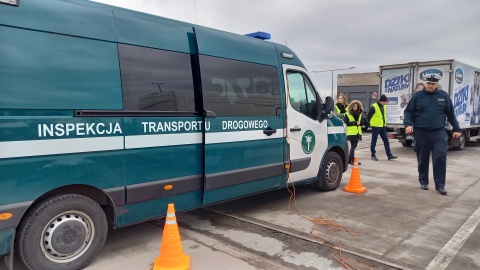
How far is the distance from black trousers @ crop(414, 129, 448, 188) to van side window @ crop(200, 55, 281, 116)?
2986mm

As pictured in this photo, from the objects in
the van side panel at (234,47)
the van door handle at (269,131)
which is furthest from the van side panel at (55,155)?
the van door handle at (269,131)

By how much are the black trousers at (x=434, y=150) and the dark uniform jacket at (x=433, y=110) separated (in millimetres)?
134

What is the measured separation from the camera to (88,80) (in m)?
3.09

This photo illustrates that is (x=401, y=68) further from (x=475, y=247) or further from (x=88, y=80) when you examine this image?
(x=88, y=80)

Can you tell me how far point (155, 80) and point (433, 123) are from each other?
189 inches

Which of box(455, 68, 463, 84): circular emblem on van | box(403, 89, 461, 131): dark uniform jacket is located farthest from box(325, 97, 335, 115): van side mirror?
box(455, 68, 463, 84): circular emblem on van

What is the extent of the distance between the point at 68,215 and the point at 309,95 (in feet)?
12.6

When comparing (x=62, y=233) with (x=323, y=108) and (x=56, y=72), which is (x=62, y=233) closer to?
(x=56, y=72)

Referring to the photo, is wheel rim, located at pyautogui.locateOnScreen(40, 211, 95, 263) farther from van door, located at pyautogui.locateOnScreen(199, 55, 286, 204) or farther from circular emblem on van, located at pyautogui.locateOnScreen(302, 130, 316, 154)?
circular emblem on van, located at pyautogui.locateOnScreen(302, 130, 316, 154)

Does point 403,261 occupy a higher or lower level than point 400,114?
lower

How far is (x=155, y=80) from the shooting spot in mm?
3582

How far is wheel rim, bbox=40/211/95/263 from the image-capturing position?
2.99 meters

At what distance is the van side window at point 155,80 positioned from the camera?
337 cm

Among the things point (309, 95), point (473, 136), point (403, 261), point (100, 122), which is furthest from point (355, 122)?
point (473, 136)
